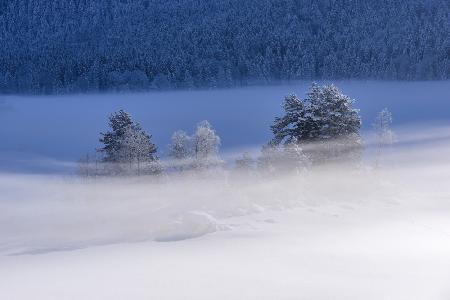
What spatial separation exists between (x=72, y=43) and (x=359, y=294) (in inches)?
5222

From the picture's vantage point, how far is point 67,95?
422ft

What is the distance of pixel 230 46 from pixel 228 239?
4487 inches

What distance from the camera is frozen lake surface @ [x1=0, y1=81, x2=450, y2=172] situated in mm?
80125

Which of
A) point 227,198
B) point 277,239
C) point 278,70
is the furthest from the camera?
point 278,70

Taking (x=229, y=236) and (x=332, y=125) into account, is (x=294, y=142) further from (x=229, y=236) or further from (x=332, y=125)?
(x=229, y=236)

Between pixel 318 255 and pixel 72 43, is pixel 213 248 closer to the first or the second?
pixel 318 255

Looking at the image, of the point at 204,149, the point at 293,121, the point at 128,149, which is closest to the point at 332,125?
the point at 293,121

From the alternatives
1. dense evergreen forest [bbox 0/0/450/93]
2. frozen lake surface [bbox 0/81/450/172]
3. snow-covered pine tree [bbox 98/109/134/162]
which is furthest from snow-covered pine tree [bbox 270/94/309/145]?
dense evergreen forest [bbox 0/0/450/93]

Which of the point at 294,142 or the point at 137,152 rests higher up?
the point at 294,142

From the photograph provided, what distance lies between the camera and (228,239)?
18.6 metres

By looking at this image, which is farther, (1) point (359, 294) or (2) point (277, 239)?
(2) point (277, 239)

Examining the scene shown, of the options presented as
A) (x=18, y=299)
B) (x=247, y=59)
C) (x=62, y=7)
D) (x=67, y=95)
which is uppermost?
(x=62, y=7)

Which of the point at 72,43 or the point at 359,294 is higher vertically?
the point at 72,43

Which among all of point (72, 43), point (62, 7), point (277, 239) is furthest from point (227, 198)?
point (62, 7)
